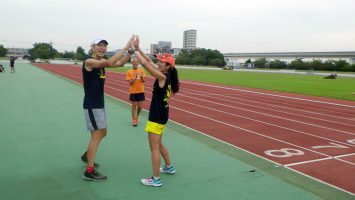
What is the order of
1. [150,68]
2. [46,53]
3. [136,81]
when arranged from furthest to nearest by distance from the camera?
[46,53], [136,81], [150,68]

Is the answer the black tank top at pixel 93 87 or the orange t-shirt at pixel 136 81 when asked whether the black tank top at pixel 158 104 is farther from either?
the orange t-shirt at pixel 136 81

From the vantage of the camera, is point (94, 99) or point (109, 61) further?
point (94, 99)

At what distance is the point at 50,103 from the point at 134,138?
6200mm

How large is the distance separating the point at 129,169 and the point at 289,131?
513 cm

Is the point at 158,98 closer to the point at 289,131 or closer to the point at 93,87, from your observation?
the point at 93,87

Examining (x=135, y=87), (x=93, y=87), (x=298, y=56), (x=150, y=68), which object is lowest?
(x=135, y=87)

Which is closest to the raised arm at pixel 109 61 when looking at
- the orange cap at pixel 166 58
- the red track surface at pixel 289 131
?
the orange cap at pixel 166 58

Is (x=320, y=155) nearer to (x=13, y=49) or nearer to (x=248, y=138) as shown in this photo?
(x=248, y=138)

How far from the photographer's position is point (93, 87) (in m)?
4.73

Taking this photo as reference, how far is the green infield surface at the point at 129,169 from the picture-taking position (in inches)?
175

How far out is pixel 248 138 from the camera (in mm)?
7871

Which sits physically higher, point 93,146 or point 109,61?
point 109,61

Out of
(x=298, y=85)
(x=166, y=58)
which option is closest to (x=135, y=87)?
(x=166, y=58)

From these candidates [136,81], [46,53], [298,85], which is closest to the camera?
[136,81]
